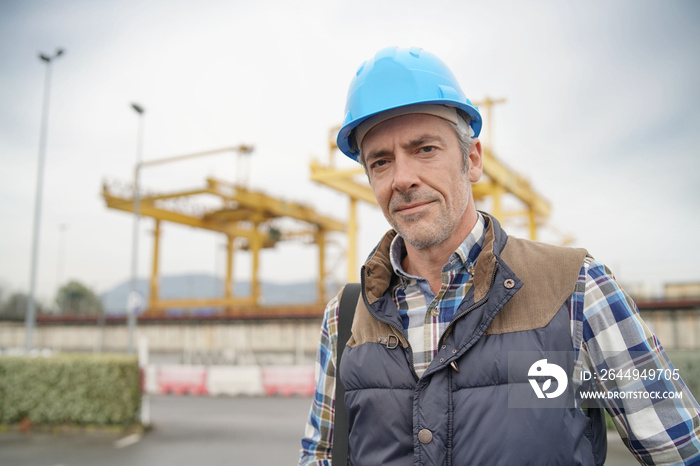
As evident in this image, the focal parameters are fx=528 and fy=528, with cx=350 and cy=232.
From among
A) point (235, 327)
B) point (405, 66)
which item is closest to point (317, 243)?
point (235, 327)

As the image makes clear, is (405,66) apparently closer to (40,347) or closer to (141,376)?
(141,376)

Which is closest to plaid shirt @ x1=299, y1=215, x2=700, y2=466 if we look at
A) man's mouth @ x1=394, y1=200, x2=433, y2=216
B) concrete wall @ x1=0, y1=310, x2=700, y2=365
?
man's mouth @ x1=394, y1=200, x2=433, y2=216

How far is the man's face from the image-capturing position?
148 centimetres

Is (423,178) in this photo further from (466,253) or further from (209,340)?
(209,340)

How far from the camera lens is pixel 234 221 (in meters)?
29.6

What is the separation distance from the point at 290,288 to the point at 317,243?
396 centimetres

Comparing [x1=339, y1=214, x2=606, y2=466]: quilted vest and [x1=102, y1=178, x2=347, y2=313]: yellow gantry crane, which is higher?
[x1=102, y1=178, x2=347, y2=313]: yellow gantry crane

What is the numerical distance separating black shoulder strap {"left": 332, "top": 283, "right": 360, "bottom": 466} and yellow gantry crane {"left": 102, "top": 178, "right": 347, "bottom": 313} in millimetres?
25198

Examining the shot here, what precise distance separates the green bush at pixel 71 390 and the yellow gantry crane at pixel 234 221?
53.0 ft

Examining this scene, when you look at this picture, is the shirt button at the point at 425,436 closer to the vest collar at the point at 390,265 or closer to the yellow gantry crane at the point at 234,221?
the vest collar at the point at 390,265

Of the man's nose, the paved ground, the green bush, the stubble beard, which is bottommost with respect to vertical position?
the paved ground

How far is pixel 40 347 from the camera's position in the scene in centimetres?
2656

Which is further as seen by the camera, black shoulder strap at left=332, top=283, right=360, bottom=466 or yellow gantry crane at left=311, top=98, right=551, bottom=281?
yellow gantry crane at left=311, top=98, right=551, bottom=281

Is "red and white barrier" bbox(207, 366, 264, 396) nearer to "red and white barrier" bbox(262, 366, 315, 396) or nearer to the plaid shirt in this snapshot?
"red and white barrier" bbox(262, 366, 315, 396)
